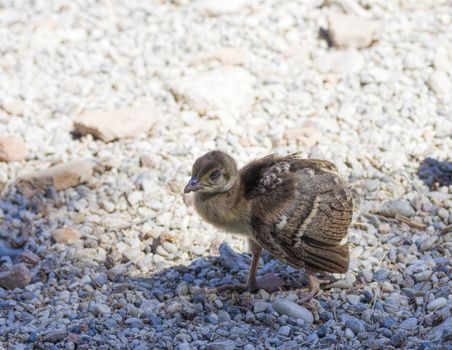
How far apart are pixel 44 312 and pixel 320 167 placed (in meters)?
1.88

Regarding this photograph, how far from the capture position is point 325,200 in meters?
4.76

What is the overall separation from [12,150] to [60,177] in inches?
29.8

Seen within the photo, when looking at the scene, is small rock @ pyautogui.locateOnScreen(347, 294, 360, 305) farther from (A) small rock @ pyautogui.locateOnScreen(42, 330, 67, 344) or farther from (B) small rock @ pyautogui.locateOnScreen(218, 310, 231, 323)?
(A) small rock @ pyautogui.locateOnScreen(42, 330, 67, 344)

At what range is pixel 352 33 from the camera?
766 cm

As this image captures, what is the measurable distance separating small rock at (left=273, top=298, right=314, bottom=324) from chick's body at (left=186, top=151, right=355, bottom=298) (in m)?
0.22

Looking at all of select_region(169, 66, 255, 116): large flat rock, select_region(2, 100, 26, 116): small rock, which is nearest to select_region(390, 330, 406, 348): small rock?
select_region(169, 66, 255, 116): large flat rock

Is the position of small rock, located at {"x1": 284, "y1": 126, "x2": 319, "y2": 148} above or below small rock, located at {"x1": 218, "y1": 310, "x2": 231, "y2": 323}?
above

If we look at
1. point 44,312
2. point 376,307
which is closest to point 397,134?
point 376,307

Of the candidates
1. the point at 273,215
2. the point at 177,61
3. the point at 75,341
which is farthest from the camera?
the point at 177,61

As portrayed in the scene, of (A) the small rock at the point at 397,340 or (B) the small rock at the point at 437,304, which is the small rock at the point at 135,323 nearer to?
(A) the small rock at the point at 397,340

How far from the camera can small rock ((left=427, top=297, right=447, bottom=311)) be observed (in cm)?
447

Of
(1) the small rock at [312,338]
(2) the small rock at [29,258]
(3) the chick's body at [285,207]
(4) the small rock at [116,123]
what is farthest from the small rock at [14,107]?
(1) the small rock at [312,338]

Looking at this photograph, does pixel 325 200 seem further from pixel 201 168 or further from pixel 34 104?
pixel 34 104

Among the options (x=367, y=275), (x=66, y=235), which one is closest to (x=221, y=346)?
(x=367, y=275)
